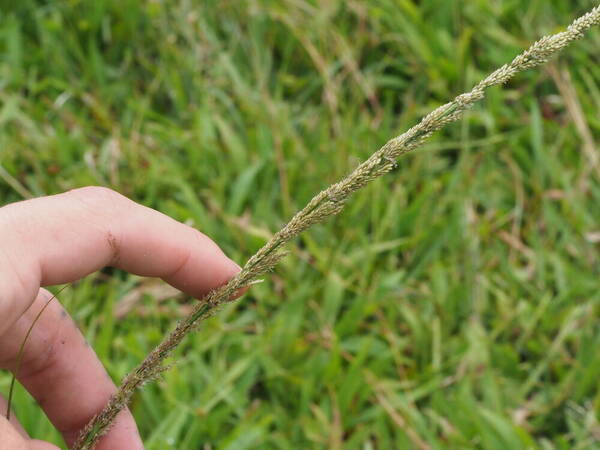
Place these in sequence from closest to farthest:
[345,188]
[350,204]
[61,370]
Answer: [345,188], [61,370], [350,204]

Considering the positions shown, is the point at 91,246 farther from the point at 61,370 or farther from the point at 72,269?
the point at 61,370

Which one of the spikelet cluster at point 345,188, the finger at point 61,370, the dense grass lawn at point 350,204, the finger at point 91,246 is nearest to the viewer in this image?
the spikelet cluster at point 345,188

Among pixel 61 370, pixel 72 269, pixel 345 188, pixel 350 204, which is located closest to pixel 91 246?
pixel 72 269

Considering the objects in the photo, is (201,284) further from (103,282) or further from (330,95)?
(330,95)

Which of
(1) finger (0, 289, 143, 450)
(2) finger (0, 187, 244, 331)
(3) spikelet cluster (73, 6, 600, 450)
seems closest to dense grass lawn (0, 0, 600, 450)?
(1) finger (0, 289, 143, 450)

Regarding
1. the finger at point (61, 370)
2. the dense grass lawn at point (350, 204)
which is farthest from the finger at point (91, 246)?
the dense grass lawn at point (350, 204)

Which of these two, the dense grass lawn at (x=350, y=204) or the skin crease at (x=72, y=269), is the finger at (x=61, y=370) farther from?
the dense grass lawn at (x=350, y=204)

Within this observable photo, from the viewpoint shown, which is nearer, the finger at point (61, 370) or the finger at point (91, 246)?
the finger at point (91, 246)
